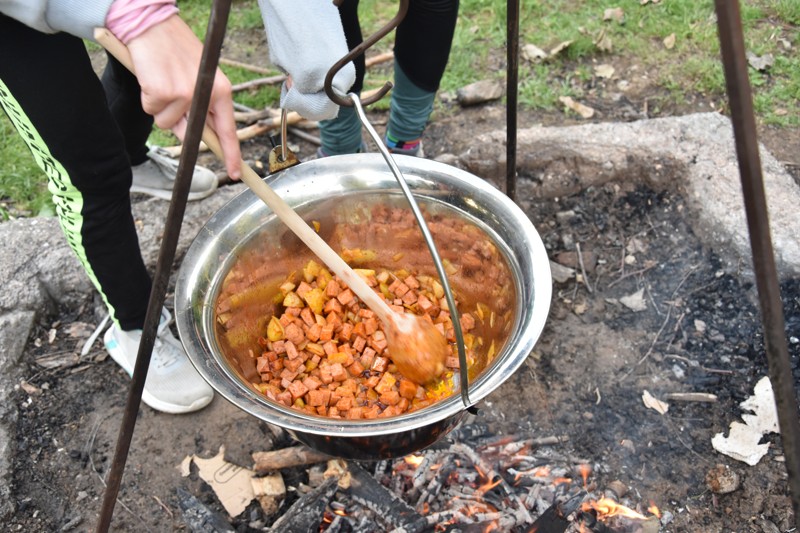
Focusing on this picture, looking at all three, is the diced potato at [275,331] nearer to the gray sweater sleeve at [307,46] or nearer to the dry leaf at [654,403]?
the gray sweater sleeve at [307,46]

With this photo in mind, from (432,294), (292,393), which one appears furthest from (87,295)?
(432,294)

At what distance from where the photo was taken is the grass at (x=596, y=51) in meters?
3.20

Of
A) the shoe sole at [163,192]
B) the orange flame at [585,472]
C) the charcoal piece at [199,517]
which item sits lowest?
the orange flame at [585,472]

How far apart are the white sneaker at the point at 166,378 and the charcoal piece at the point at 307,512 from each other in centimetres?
54

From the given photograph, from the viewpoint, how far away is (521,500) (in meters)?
1.82

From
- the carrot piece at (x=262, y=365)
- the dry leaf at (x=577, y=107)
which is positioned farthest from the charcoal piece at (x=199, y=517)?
the dry leaf at (x=577, y=107)

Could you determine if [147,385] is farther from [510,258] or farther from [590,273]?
[590,273]

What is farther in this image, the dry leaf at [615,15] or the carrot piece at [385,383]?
the dry leaf at [615,15]

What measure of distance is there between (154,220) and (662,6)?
3.11 meters

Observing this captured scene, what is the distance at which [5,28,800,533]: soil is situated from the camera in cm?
190

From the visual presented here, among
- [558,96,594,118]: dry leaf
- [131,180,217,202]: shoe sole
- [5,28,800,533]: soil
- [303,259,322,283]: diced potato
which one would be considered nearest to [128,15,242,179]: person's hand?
[303,259,322,283]: diced potato

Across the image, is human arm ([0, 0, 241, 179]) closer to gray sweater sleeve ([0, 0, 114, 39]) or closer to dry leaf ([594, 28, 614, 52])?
gray sweater sleeve ([0, 0, 114, 39])

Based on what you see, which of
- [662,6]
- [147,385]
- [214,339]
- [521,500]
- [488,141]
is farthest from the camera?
[662,6]

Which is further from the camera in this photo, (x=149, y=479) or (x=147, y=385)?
(x=147, y=385)
